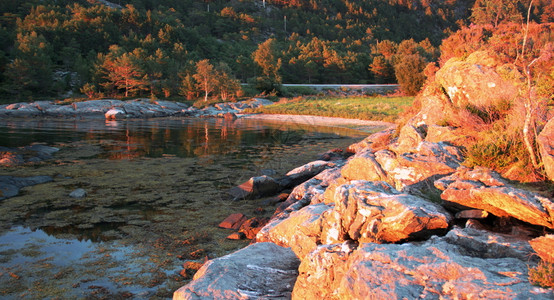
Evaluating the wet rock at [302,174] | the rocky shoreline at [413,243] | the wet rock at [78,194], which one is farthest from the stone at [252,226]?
the wet rock at [78,194]

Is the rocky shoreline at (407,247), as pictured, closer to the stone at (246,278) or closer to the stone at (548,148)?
the stone at (246,278)

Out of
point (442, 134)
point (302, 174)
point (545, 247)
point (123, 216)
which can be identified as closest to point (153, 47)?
point (302, 174)

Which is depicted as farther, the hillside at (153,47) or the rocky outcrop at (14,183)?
the hillside at (153,47)

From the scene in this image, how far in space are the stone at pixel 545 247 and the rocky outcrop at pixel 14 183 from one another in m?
13.8

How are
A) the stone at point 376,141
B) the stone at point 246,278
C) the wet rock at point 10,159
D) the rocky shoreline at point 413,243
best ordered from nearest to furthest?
1. the rocky shoreline at point 413,243
2. the stone at point 246,278
3. the stone at point 376,141
4. the wet rock at point 10,159

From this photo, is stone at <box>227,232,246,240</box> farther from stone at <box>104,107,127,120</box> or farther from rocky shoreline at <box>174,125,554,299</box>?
stone at <box>104,107,127,120</box>

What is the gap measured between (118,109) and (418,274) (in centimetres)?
4896

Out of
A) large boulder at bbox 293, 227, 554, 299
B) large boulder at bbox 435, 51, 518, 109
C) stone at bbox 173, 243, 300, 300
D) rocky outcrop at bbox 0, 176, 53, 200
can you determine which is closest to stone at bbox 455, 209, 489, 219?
large boulder at bbox 293, 227, 554, 299

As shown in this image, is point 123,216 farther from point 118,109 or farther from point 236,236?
point 118,109

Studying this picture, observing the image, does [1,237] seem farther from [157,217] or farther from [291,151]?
[291,151]

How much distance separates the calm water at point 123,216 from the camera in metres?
7.50

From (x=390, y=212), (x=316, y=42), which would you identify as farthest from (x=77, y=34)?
(x=390, y=212)

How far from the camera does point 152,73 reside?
62562 millimetres

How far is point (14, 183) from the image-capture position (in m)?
13.8
